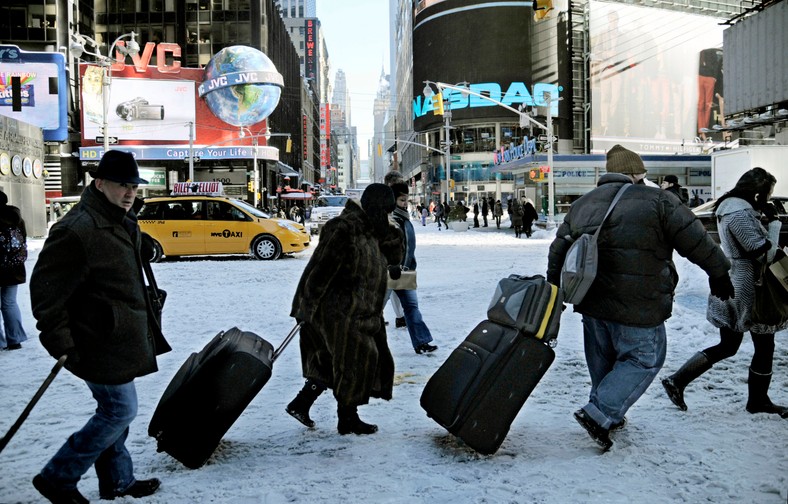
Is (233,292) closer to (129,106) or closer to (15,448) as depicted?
(15,448)

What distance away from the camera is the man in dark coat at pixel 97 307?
10.2 ft

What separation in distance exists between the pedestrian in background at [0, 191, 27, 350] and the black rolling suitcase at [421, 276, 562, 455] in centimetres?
509

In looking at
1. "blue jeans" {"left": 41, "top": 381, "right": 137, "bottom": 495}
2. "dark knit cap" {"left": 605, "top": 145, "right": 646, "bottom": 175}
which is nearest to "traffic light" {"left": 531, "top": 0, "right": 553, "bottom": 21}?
"dark knit cap" {"left": 605, "top": 145, "right": 646, "bottom": 175}

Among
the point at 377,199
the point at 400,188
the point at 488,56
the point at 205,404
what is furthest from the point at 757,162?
the point at 488,56

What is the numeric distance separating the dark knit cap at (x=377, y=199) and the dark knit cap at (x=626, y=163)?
140 centimetres

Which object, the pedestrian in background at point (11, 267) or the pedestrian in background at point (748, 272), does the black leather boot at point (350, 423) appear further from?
the pedestrian in background at point (11, 267)

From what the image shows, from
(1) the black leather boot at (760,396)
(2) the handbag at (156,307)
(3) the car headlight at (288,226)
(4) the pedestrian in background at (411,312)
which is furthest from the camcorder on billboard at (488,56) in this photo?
(2) the handbag at (156,307)

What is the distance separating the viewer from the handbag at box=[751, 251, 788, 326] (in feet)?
15.5

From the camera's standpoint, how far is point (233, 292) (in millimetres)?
12055

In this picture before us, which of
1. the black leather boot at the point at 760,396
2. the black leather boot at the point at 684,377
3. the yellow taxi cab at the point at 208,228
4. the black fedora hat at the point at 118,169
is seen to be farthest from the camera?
the yellow taxi cab at the point at 208,228

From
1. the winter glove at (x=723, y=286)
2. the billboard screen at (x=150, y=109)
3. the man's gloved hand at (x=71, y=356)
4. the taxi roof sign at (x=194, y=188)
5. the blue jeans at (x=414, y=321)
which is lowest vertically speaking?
the blue jeans at (x=414, y=321)

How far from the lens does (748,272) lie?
4.84m

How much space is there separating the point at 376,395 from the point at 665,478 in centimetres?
176

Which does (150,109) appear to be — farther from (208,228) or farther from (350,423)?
(350,423)
